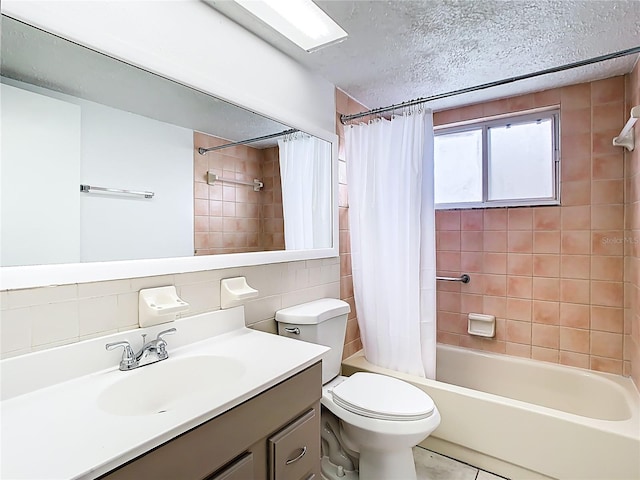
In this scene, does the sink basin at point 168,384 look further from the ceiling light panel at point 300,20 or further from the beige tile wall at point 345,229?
the ceiling light panel at point 300,20

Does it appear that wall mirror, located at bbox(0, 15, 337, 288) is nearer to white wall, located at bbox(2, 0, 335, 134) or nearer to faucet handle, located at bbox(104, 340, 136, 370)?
white wall, located at bbox(2, 0, 335, 134)

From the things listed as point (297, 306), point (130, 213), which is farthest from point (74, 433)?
point (297, 306)

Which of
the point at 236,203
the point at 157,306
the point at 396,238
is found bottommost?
the point at 157,306

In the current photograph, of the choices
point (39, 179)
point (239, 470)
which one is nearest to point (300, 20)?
point (39, 179)

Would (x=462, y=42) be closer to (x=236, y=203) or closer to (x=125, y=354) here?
(x=236, y=203)

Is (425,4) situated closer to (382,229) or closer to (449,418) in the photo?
(382,229)

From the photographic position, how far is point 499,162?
252 centimetres

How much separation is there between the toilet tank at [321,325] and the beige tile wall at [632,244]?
161cm

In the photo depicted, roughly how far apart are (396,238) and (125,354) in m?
1.54

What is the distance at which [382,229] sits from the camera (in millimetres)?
2137

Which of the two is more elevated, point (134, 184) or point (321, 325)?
point (134, 184)

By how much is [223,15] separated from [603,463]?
261 centimetres

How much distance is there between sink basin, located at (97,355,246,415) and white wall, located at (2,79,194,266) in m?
0.40

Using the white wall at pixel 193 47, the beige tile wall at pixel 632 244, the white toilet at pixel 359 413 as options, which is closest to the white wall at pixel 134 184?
the white wall at pixel 193 47
